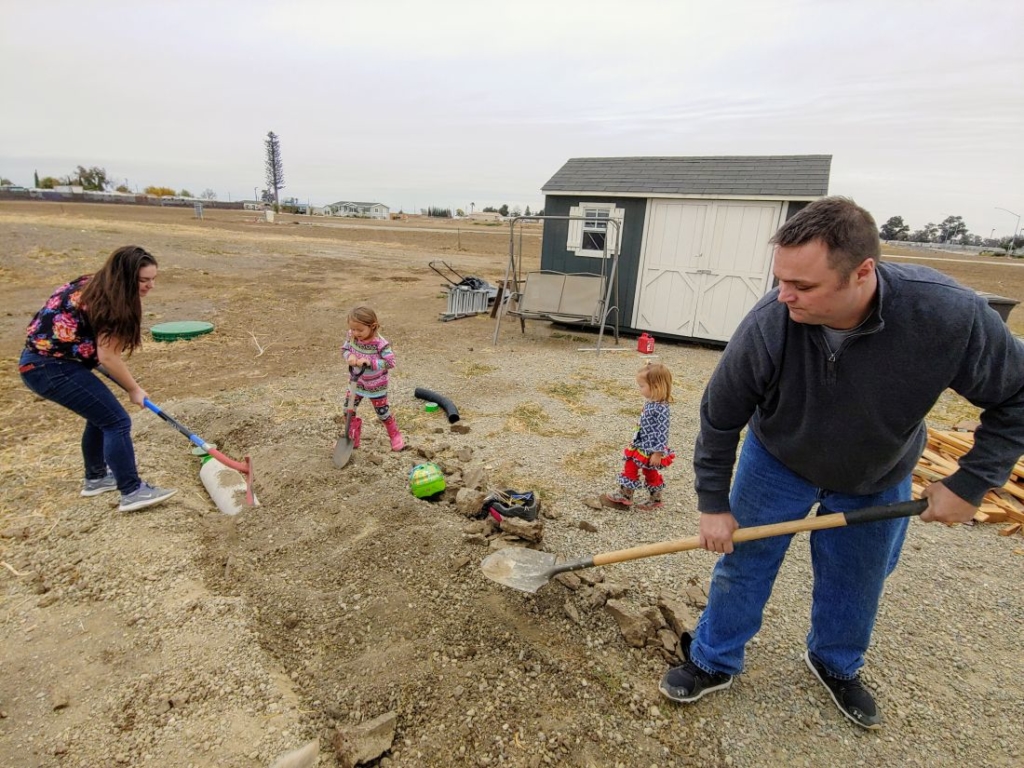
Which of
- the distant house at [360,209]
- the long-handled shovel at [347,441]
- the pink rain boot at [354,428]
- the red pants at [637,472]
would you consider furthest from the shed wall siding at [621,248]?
the distant house at [360,209]

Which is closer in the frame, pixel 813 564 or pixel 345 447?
pixel 813 564

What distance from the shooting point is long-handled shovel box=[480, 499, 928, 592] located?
1.93 metres

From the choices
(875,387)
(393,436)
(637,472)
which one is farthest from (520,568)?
(393,436)

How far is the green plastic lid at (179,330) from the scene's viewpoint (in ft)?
27.9

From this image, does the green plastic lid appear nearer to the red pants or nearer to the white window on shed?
the white window on shed

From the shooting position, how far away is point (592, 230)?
1056cm

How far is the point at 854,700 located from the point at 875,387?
1545mm

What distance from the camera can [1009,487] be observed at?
4305mm

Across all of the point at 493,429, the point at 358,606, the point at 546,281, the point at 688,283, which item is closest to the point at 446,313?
the point at 546,281

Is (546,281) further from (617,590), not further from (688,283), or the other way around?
(617,590)

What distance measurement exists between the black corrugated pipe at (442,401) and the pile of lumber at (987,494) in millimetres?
4013

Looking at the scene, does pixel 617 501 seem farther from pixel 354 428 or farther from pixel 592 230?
pixel 592 230

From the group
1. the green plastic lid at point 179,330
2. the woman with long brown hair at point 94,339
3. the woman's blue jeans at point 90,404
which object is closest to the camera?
the woman with long brown hair at point 94,339

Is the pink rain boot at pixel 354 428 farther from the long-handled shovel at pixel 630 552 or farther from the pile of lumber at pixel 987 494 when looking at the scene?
the pile of lumber at pixel 987 494
